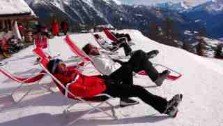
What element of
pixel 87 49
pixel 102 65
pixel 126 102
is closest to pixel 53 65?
pixel 126 102

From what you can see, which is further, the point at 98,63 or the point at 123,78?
the point at 98,63

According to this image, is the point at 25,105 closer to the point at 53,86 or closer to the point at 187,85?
the point at 53,86

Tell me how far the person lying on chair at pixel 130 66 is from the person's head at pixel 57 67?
1.06 metres

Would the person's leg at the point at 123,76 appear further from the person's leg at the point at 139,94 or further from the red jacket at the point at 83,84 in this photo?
the person's leg at the point at 139,94

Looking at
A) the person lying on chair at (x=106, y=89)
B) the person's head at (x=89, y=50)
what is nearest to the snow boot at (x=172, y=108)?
the person lying on chair at (x=106, y=89)

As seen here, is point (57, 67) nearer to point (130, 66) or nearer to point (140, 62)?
point (130, 66)

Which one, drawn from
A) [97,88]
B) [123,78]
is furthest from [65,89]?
[123,78]

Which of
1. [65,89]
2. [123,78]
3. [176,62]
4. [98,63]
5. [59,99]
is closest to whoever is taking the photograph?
[65,89]

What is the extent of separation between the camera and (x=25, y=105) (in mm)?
8750

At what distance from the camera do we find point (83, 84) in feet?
24.3

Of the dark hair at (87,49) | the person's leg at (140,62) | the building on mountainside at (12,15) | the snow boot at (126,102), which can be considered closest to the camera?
the snow boot at (126,102)

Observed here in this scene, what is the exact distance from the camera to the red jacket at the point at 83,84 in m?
Result: 7.29

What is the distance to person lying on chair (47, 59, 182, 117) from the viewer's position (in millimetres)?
7316

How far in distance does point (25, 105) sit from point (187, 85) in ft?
11.3
